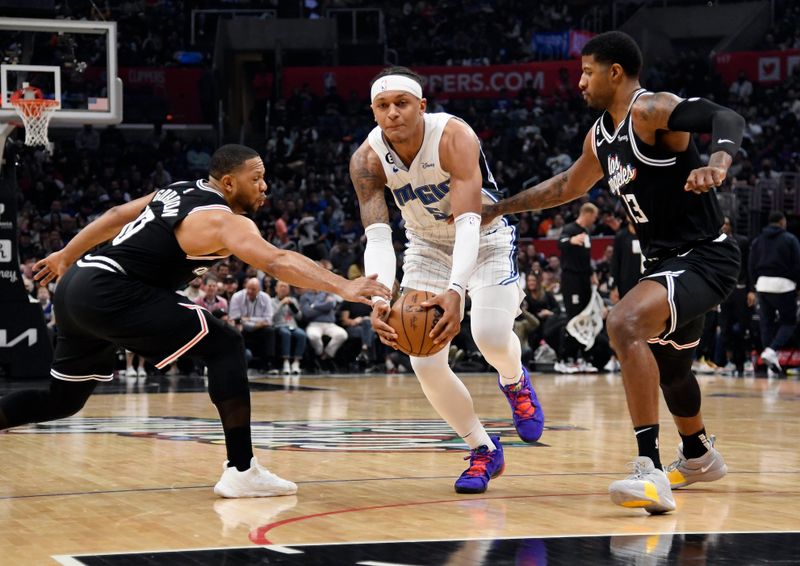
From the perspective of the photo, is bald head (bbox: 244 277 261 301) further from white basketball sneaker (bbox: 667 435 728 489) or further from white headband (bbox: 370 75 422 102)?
white basketball sneaker (bbox: 667 435 728 489)

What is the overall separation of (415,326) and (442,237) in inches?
37.3

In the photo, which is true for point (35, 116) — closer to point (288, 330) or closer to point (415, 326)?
point (288, 330)

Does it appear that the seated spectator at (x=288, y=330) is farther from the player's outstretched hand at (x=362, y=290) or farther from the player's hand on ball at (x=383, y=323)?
the player's outstretched hand at (x=362, y=290)

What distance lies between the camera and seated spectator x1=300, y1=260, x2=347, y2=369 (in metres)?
15.9

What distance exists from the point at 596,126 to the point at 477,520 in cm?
203

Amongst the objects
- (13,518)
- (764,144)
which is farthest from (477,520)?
(764,144)

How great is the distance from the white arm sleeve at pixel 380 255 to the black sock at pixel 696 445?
5.31ft

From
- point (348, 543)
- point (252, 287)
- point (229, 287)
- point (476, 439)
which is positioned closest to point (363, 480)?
point (476, 439)

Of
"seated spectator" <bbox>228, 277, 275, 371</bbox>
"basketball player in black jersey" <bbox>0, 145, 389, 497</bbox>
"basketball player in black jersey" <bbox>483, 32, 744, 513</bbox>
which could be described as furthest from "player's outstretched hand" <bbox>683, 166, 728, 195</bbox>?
"seated spectator" <bbox>228, 277, 275, 371</bbox>

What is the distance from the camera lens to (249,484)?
5199mm

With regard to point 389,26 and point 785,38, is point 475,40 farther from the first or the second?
point 785,38

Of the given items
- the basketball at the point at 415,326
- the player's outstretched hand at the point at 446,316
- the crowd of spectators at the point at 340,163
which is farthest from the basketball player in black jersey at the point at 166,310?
the crowd of spectators at the point at 340,163

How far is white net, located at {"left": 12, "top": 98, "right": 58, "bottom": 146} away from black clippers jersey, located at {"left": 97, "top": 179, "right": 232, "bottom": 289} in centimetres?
794

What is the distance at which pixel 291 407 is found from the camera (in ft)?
34.0
